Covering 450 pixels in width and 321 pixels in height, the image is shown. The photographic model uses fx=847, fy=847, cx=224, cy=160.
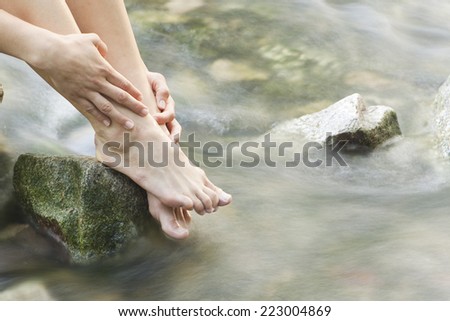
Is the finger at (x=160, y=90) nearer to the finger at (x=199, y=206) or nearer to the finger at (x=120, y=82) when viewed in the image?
the finger at (x=120, y=82)

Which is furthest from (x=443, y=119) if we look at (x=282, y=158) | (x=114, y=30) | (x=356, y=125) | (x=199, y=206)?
(x=114, y=30)

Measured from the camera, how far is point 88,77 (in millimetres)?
2680

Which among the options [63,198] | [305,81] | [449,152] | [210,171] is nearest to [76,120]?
[210,171]

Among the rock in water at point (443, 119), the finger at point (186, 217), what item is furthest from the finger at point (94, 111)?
the rock in water at point (443, 119)

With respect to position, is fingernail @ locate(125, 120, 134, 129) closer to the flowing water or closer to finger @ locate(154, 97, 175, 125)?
finger @ locate(154, 97, 175, 125)

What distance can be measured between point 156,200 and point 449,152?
1.39 metres

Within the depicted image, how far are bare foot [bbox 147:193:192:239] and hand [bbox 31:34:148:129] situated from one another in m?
0.27

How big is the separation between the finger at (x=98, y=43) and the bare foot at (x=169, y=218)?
0.49 m

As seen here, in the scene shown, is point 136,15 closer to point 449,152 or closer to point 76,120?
point 76,120

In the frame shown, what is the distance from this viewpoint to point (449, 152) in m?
3.53

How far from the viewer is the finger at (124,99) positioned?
2.72 metres

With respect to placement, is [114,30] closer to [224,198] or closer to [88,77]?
[88,77]

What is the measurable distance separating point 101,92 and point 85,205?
0.37m

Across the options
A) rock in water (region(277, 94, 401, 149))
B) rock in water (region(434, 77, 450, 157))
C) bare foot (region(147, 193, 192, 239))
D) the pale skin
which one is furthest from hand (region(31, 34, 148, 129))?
rock in water (region(434, 77, 450, 157))
